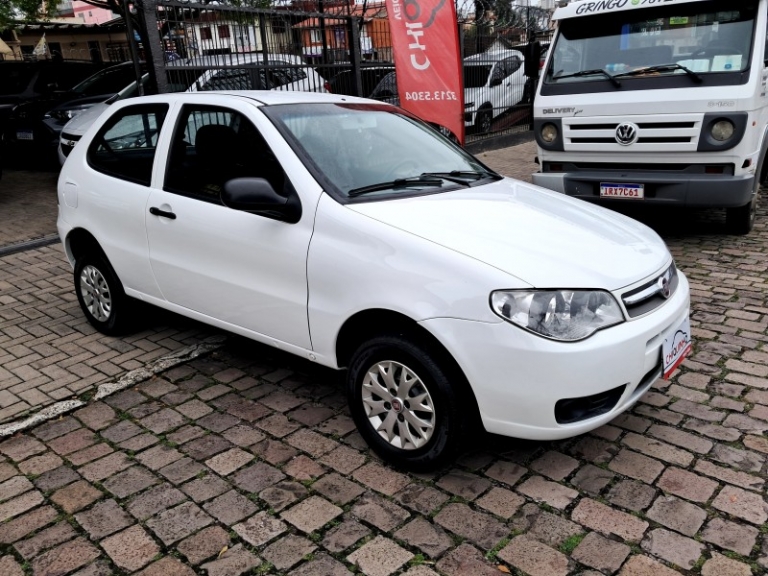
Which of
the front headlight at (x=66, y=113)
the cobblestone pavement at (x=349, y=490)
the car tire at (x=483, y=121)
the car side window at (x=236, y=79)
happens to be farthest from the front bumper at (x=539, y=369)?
the car tire at (x=483, y=121)

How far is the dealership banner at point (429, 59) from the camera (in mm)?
7664

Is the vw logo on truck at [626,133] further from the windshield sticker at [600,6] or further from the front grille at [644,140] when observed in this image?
the windshield sticker at [600,6]

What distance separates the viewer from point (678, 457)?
129 inches

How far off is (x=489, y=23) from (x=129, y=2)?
7.20m

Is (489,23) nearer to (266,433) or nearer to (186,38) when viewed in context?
(186,38)

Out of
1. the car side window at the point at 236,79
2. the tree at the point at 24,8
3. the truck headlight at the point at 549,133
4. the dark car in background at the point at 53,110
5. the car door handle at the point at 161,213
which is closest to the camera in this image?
the car door handle at the point at 161,213

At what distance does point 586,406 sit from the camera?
2928 mm

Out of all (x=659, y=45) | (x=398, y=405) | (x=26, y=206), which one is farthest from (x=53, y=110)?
(x=398, y=405)

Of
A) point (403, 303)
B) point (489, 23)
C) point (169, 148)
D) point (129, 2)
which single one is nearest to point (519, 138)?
point (489, 23)

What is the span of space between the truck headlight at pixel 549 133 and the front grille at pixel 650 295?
12.6ft

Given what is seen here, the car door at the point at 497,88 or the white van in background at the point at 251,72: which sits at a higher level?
the white van in background at the point at 251,72

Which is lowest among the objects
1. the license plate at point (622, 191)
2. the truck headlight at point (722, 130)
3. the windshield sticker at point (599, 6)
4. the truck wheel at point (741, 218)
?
the truck wheel at point (741, 218)

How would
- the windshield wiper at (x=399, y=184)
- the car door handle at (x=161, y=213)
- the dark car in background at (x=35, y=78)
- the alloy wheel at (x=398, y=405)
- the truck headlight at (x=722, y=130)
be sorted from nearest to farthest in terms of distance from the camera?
the alloy wheel at (x=398, y=405) < the windshield wiper at (x=399, y=184) < the car door handle at (x=161, y=213) < the truck headlight at (x=722, y=130) < the dark car in background at (x=35, y=78)

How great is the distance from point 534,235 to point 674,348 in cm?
85
